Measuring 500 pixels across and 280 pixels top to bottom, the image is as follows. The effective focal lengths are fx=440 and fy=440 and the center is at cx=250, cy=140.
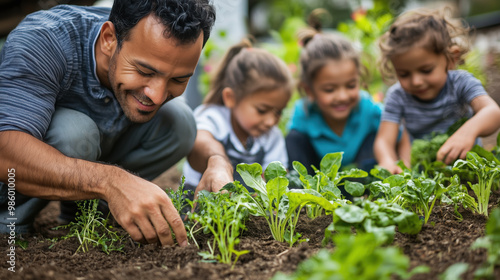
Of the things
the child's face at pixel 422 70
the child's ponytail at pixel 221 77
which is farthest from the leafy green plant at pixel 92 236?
the child's face at pixel 422 70

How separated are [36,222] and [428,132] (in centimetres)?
269

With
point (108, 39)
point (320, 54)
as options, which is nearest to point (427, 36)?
point (320, 54)

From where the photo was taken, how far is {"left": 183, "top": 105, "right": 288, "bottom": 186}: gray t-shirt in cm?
323

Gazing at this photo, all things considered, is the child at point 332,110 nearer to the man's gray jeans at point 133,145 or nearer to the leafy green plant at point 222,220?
the man's gray jeans at point 133,145

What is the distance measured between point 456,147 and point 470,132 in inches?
5.7

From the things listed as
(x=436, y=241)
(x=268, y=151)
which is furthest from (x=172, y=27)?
(x=268, y=151)

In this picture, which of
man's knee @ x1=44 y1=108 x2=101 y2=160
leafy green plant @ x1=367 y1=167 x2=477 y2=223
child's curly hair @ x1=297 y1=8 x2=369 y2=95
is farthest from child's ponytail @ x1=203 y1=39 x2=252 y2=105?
leafy green plant @ x1=367 y1=167 x2=477 y2=223

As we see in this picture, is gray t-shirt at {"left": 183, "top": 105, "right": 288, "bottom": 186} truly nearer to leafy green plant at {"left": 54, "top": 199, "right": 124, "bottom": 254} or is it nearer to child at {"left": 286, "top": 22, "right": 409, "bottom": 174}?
child at {"left": 286, "top": 22, "right": 409, "bottom": 174}

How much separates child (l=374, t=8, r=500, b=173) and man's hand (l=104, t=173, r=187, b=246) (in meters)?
1.62

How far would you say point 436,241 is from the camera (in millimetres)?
1497

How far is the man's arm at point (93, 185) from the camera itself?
1.63 metres

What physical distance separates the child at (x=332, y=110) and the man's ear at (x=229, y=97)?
58 cm

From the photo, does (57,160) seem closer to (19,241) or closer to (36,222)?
(19,241)

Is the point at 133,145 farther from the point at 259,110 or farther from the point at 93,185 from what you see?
the point at 259,110
